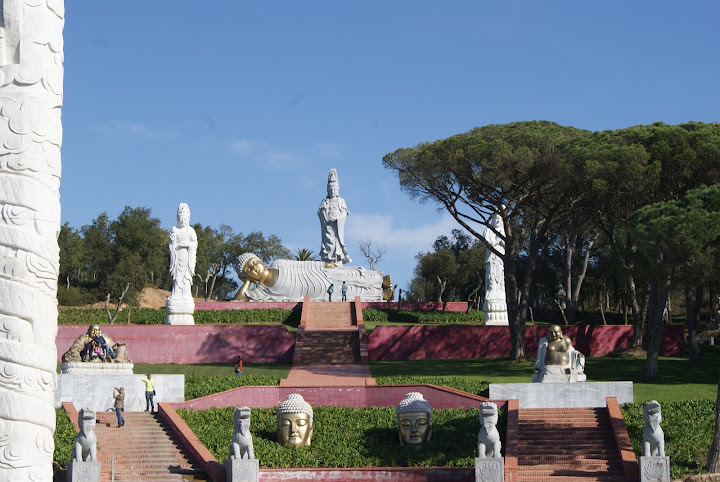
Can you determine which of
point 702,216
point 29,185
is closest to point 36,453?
point 29,185

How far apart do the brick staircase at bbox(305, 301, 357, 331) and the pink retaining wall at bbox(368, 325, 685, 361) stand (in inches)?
78.5

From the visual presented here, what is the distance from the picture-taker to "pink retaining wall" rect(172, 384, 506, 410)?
21922 mm

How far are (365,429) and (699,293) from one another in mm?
18722

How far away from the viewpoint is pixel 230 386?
2355 centimetres

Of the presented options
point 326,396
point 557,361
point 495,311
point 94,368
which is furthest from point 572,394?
point 495,311

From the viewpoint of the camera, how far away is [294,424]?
19.2 metres

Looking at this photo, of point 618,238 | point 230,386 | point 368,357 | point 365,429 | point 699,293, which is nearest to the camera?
point 365,429

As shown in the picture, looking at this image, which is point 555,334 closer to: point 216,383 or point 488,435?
point 488,435

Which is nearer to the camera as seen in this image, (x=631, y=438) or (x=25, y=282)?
(x=25, y=282)

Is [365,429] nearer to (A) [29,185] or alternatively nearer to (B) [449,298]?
(A) [29,185]

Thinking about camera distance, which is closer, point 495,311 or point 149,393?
point 149,393

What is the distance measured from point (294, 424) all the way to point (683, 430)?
778 cm

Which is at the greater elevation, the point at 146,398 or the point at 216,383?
the point at 216,383

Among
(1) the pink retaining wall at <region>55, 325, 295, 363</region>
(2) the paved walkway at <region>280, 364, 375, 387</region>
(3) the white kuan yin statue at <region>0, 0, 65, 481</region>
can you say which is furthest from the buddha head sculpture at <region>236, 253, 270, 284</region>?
Answer: (3) the white kuan yin statue at <region>0, 0, 65, 481</region>
